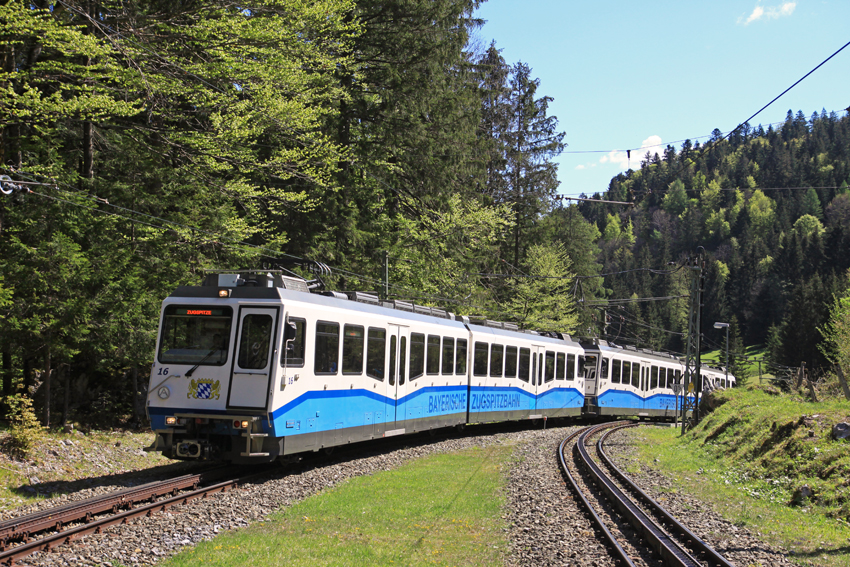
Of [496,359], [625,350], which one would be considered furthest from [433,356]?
[625,350]

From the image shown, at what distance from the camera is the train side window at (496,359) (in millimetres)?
21406

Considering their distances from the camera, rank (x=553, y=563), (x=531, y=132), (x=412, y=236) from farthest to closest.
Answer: (x=531, y=132) < (x=412, y=236) < (x=553, y=563)

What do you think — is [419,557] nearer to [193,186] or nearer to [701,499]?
[701,499]

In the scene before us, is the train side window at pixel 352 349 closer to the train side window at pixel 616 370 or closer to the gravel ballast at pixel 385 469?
the gravel ballast at pixel 385 469

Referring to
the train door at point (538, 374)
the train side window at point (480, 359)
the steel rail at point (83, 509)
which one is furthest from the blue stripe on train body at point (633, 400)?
the steel rail at point (83, 509)

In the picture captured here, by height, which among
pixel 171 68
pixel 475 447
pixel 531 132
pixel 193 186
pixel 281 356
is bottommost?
pixel 475 447

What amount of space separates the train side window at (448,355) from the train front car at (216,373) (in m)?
7.13

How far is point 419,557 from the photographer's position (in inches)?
304

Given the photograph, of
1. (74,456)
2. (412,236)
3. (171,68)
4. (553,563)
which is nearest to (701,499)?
(553,563)

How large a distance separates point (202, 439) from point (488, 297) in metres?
24.5

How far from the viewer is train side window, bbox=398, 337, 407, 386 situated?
1603 cm

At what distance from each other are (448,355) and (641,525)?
31.9 feet

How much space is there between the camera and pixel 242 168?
17016mm

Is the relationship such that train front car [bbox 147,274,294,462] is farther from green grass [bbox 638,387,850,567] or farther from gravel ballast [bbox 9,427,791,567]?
green grass [bbox 638,387,850,567]
